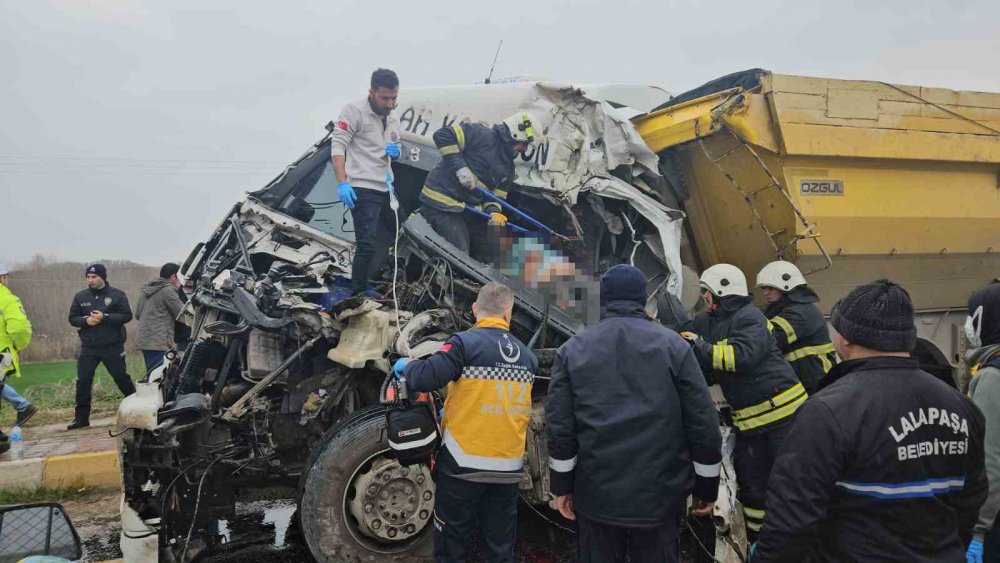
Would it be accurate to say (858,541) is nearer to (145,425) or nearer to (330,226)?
(145,425)

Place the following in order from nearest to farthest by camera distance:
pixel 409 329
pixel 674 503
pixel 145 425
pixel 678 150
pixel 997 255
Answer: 1. pixel 674 503
2. pixel 145 425
3. pixel 409 329
4. pixel 678 150
5. pixel 997 255

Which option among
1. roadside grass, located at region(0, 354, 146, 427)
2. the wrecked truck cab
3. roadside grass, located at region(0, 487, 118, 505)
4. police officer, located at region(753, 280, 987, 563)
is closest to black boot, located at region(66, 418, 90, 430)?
roadside grass, located at region(0, 354, 146, 427)

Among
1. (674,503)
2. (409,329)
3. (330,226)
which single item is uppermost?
(330,226)

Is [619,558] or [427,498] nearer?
[619,558]

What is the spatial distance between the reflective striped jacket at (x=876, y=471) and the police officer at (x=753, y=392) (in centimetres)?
149

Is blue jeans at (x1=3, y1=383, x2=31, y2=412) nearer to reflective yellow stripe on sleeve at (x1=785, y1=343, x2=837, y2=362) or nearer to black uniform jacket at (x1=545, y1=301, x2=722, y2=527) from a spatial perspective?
black uniform jacket at (x1=545, y1=301, x2=722, y2=527)

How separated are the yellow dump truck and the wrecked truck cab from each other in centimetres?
47

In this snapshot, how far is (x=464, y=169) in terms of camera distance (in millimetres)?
4395

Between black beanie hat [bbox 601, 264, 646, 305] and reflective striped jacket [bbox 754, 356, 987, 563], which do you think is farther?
black beanie hat [bbox 601, 264, 646, 305]

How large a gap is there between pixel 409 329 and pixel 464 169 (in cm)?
127

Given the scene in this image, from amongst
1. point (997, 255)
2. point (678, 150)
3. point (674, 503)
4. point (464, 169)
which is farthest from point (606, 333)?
point (997, 255)

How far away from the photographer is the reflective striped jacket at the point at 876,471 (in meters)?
1.63

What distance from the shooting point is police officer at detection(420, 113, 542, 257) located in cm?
448

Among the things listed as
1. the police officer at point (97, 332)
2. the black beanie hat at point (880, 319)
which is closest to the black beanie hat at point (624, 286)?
the black beanie hat at point (880, 319)
